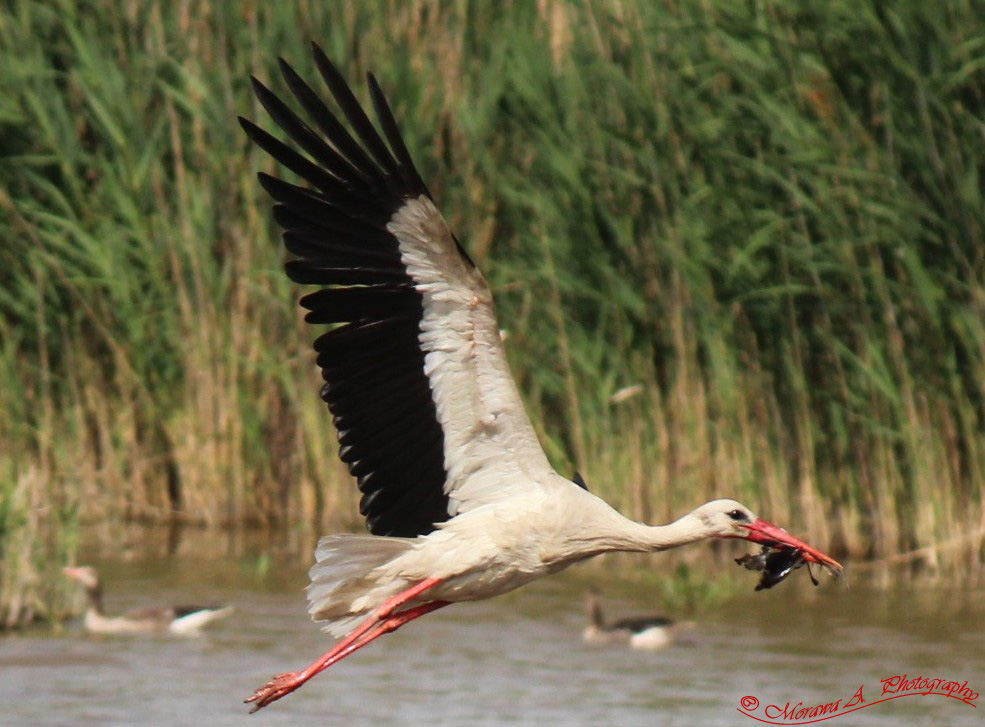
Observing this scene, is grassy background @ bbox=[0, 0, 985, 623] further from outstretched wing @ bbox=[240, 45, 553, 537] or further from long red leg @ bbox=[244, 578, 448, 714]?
outstretched wing @ bbox=[240, 45, 553, 537]

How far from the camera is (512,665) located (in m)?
9.03

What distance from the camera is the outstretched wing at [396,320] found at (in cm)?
650

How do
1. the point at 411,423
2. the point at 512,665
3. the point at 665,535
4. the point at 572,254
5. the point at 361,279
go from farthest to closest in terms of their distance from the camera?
the point at 572,254 < the point at 512,665 < the point at 665,535 < the point at 411,423 < the point at 361,279

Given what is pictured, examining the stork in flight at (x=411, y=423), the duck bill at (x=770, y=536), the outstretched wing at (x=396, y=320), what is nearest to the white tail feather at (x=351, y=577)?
the stork in flight at (x=411, y=423)

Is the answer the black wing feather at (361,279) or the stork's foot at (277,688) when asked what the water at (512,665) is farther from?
the black wing feather at (361,279)

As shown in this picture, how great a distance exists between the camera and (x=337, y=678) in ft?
29.7

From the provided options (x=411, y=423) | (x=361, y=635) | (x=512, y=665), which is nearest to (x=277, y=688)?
(x=361, y=635)

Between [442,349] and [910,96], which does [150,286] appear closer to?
[910,96]

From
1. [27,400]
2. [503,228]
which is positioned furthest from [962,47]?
[27,400]

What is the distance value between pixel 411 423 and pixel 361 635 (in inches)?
27.4

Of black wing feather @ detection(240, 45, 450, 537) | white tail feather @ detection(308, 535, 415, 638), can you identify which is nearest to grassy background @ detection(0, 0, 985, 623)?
white tail feather @ detection(308, 535, 415, 638)

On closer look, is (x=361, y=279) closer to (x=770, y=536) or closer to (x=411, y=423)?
(x=411, y=423)

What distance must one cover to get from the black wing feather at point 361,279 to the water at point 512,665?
5.82 ft

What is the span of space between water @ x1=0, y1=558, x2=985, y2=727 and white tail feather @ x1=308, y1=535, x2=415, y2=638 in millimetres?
1384
